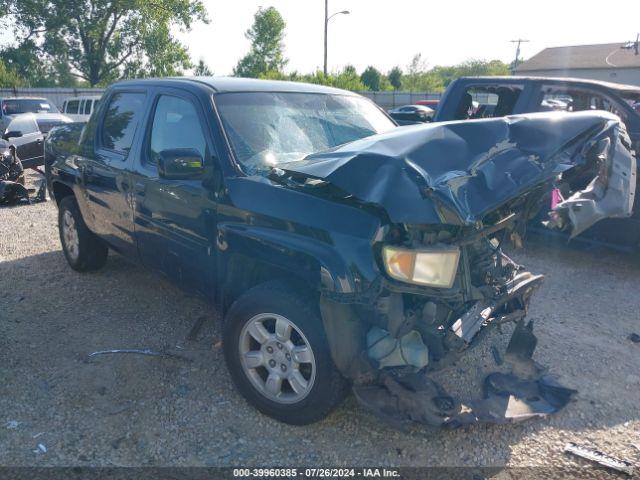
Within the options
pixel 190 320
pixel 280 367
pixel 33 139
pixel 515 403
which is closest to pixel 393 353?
pixel 280 367

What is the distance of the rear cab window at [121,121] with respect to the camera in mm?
4348

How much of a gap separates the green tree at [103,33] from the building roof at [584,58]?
2889cm

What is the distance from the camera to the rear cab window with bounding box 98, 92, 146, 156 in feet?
14.3

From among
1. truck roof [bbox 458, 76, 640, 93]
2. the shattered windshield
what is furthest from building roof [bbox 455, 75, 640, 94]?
the shattered windshield

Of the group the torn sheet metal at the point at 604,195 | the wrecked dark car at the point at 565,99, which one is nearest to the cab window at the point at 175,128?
the torn sheet metal at the point at 604,195

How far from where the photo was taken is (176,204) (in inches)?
145

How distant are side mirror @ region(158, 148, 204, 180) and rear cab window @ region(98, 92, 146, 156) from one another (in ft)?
3.66

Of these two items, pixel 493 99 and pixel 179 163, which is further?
pixel 493 99

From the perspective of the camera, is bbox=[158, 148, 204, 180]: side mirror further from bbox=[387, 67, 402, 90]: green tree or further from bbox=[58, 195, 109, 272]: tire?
bbox=[387, 67, 402, 90]: green tree

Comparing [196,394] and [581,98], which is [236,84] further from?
[581,98]

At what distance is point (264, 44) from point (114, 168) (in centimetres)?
4947

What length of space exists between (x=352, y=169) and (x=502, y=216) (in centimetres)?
102

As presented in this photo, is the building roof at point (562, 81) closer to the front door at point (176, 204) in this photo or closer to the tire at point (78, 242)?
the front door at point (176, 204)

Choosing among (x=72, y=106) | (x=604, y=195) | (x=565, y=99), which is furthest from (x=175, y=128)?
(x=72, y=106)
